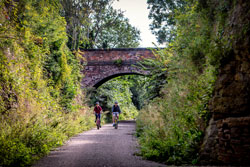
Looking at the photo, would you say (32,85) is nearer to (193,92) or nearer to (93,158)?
(93,158)

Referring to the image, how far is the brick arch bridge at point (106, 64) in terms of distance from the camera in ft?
59.9

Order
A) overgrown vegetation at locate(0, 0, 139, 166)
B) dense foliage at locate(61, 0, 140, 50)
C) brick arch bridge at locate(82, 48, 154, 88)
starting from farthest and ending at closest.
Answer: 1. brick arch bridge at locate(82, 48, 154, 88)
2. dense foliage at locate(61, 0, 140, 50)
3. overgrown vegetation at locate(0, 0, 139, 166)

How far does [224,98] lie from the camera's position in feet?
15.3

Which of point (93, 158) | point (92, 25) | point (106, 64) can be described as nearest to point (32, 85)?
point (93, 158)

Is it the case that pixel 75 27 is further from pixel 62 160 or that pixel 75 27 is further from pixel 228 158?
pixel 228 158

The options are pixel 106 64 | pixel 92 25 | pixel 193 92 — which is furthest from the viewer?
pixel 92 25

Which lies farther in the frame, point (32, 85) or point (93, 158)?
point (32, 85)

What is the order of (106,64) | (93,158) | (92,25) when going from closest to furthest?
(93,158)
(106,64)
(92,25)

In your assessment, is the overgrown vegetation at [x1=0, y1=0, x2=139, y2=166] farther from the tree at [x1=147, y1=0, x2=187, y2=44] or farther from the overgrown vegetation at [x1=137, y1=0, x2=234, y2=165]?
the tree at [x1=147, y1=0, x2=187, y2=44]

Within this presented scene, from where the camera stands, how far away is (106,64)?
60.3ft

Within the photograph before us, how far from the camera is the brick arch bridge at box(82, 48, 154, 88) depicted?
18.2 meters

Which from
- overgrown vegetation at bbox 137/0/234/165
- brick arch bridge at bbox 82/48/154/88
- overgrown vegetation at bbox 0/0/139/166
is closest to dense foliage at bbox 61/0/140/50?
brick arch bridge at bbox 82/48/154/88

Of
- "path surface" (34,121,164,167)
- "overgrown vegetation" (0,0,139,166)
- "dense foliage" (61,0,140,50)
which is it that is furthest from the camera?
"dense foliage" (61,0,140,50)

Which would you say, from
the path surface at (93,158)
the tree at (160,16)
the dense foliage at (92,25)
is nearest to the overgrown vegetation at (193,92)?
the path surface at (93,158)
